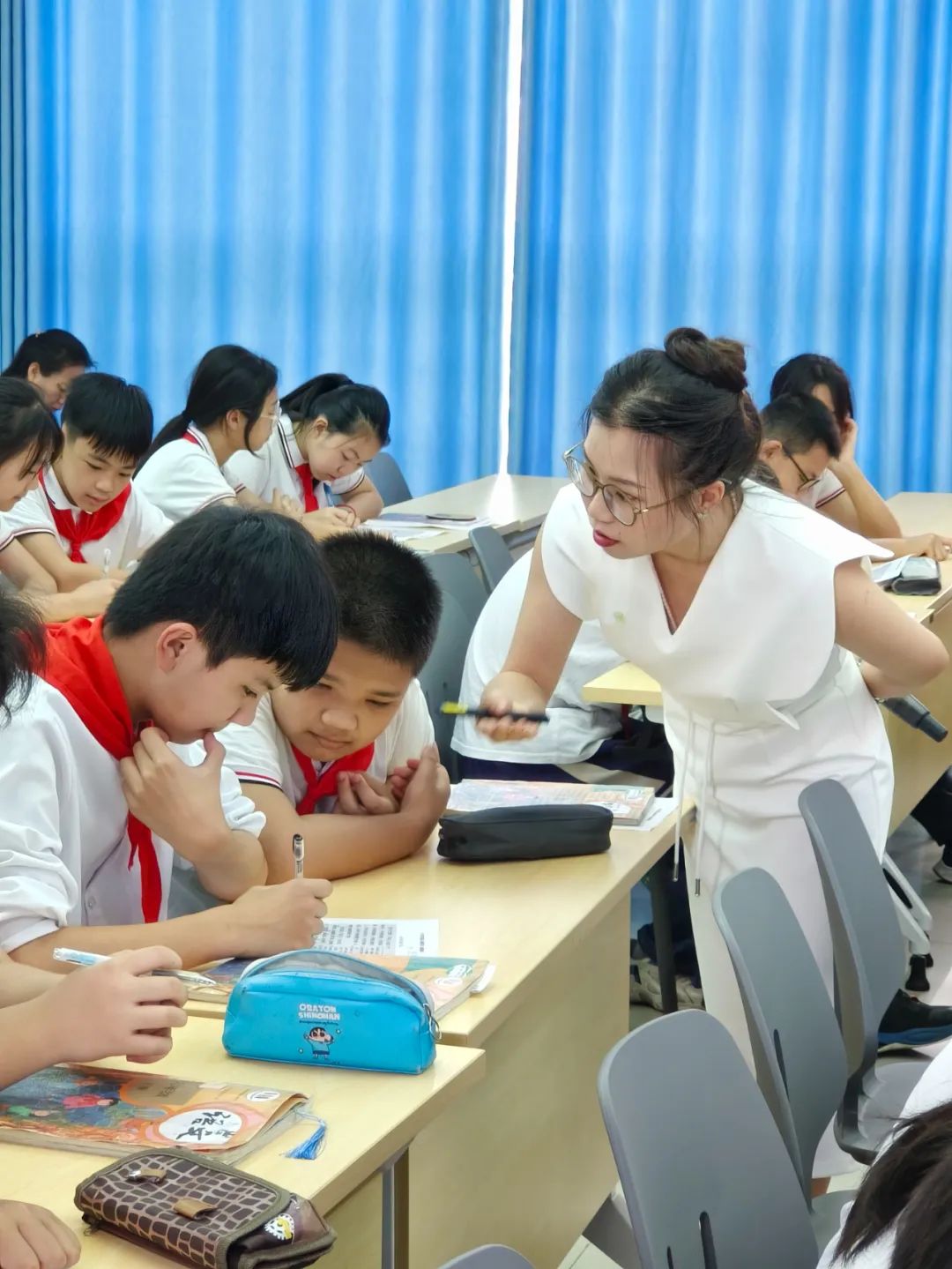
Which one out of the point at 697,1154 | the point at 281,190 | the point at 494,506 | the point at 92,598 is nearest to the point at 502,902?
the point at 697,1154

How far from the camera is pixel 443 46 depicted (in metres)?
5.81

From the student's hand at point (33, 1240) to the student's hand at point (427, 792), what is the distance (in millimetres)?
963

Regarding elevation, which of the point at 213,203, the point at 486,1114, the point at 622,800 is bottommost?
the point at 486,1114

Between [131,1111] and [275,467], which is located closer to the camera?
[131,1111]

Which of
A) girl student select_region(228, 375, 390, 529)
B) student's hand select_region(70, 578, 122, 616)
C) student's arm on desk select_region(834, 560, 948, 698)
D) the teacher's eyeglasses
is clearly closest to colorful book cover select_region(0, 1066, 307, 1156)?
the teacher's eyeglasses

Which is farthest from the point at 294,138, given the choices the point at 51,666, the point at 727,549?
the point at 51,666

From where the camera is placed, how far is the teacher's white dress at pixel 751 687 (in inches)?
80.5

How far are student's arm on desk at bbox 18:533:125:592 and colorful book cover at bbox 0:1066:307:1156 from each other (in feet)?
7.76

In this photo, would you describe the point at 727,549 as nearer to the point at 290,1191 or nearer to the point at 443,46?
the point at 290,1191

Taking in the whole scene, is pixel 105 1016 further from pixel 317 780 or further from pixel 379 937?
pixel 317 780

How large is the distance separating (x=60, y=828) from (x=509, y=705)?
74 centimetres

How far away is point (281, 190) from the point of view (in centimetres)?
605

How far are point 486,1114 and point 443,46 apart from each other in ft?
16.4

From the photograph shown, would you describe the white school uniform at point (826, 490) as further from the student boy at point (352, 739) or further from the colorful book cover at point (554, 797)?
the student boy at point (352, 739)
